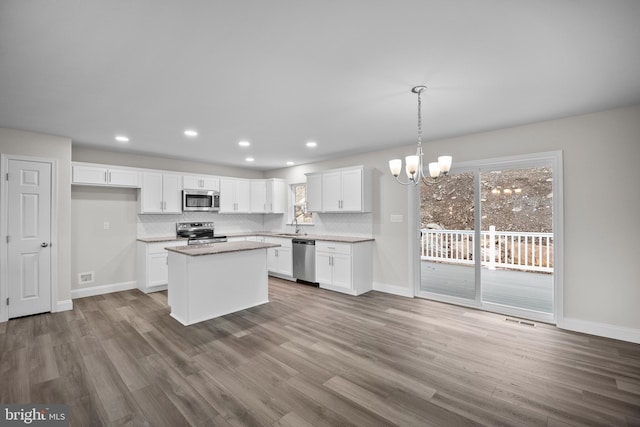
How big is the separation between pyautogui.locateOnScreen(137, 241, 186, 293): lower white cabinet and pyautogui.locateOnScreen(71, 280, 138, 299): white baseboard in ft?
0.74

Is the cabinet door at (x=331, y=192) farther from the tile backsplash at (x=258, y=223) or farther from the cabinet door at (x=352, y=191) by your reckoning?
the tile backsplash at (x=258, y=223)

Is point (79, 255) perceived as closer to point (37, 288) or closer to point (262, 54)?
point (37, 288)

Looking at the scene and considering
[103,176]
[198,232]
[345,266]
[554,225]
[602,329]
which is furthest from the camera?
[198,232]

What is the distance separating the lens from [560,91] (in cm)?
270

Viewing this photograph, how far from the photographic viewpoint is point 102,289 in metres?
5.02

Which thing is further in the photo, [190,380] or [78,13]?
[190,380]

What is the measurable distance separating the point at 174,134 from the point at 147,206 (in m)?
1.92

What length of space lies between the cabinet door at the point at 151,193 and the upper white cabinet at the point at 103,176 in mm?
136

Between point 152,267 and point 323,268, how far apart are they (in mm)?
→ 2998

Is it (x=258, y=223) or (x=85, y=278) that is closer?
(x=85, y=278)

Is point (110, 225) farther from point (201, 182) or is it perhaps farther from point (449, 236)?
point (449, 236)

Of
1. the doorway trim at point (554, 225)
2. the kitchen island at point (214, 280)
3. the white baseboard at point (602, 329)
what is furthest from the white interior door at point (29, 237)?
the white baseboard at point (602, 329)

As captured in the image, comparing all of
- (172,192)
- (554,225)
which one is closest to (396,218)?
(554,225)

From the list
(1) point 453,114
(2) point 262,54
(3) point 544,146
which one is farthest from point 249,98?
(3) point 544,146
